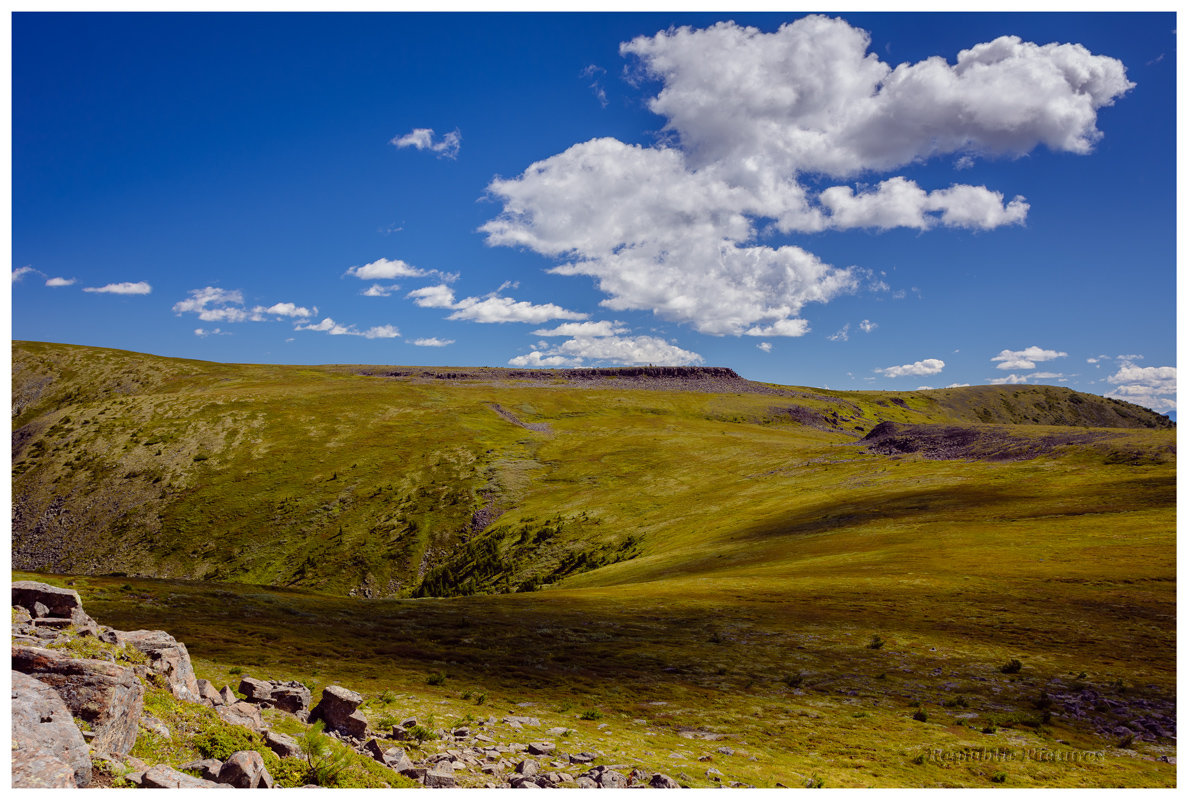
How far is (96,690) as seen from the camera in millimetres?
13383

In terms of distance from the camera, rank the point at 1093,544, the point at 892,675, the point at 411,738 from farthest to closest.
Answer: the point at 1093,544 → the point at 892,675 → the point at 411,738

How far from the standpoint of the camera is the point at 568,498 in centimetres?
10706

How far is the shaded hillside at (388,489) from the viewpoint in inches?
3374

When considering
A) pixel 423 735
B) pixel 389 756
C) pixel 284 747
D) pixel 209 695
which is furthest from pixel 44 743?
pixel 423 735

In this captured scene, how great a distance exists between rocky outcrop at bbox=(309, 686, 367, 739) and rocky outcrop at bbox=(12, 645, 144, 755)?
19.0 feet

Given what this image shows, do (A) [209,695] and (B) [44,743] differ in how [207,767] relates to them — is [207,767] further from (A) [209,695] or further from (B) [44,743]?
(A) [209,695]

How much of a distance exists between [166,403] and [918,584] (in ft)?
575

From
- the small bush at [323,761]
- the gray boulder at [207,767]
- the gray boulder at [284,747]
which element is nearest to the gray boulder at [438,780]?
the small bush at [323,761]

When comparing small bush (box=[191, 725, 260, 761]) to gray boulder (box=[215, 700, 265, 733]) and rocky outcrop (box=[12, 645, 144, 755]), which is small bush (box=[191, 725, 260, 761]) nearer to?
gray boulder (box=[215, 700, 265, 733])

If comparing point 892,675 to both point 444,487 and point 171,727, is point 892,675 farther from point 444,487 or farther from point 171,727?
point 444,487

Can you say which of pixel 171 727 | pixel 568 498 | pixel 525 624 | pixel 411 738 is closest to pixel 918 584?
pixel 525 624

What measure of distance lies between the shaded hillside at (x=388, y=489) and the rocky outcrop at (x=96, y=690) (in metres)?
53.9

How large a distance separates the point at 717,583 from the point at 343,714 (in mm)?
35201

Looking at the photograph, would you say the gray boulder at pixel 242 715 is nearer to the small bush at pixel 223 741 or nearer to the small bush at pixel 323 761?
the small bush at pixel 223 741
